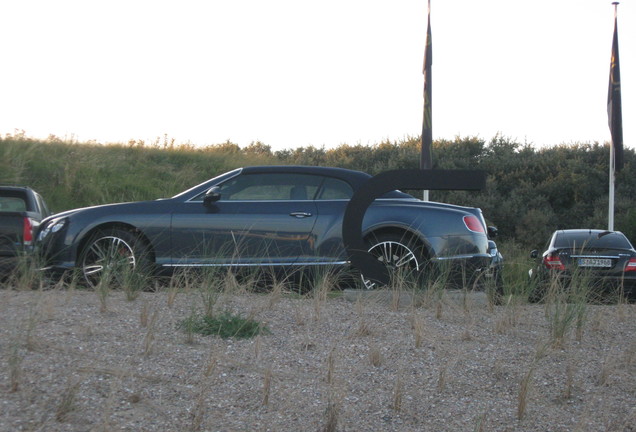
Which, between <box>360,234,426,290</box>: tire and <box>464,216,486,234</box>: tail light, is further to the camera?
<box>464,216,486,234</box>: tail light

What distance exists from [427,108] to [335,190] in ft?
40.3

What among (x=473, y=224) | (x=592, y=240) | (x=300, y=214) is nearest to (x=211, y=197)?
(x=300, y=214)

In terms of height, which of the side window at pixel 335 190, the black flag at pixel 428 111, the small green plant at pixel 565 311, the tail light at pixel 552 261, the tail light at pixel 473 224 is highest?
the black flag at pixel 428 111

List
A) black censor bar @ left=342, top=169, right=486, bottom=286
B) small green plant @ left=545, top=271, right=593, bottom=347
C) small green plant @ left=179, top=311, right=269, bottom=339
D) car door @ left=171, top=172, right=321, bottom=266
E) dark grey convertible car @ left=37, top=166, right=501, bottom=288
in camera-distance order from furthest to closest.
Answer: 1. car door @ left=171, top=172, right=321, bottom=266
2. dark grey convertible car @ left=37, top=166, right=501, bottom=288
3. black censor bar @ left=342, top=169, right=486, bottom=286
4. small green plant @ left=545, top=271, right=593, bottom=347
5. small green plant @ left=179, top=311, right=269, bottom=339

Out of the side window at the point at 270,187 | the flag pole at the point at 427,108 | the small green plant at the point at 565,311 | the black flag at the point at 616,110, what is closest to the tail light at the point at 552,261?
the side window at the point at 270,187

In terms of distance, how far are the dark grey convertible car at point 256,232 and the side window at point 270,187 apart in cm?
2

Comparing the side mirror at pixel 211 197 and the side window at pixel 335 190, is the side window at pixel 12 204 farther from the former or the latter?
the side window at pixel 335 190

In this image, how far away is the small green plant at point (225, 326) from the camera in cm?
586

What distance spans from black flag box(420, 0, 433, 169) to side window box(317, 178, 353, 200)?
1137 cm

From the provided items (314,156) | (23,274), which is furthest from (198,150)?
(23,274)

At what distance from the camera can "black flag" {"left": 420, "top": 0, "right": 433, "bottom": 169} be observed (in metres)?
20.9

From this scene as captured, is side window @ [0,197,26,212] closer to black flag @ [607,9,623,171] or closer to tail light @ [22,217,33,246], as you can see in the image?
tail light @ [22,217,33,246]

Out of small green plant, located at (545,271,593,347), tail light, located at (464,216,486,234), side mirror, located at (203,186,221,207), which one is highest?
side mirror, located at (203,186,221,207)

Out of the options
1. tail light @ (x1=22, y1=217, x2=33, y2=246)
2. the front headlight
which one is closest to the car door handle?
the front headlight
